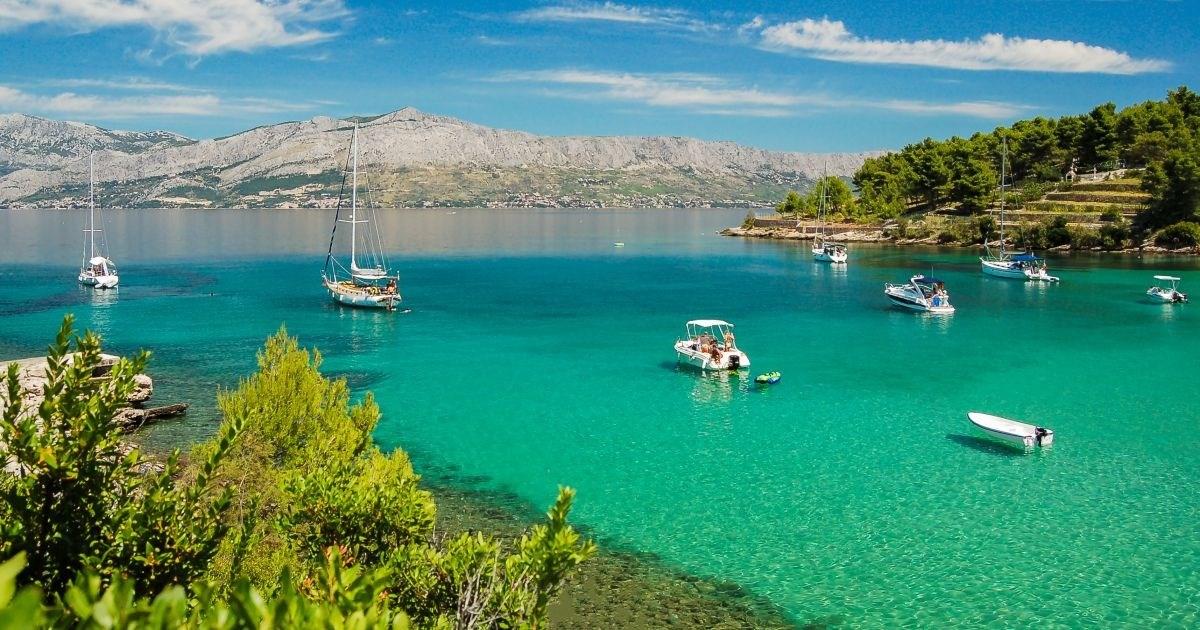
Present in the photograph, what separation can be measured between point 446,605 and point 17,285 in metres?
96.6

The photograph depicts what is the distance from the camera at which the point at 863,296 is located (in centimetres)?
7969

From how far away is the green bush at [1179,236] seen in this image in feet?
355

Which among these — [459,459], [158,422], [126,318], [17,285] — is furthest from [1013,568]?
[17,285]

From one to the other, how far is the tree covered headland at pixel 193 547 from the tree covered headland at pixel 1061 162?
128587mm

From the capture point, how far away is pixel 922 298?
222 ft

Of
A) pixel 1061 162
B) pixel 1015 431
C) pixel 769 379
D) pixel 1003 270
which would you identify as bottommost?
pixel 1015 431

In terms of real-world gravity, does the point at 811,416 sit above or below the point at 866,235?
below

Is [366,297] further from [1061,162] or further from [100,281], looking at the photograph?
[1061,162]

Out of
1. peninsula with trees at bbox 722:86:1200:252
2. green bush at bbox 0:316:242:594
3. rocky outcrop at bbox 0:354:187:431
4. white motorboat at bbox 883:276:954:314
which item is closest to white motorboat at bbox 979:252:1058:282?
white motorboat at bbox 883:276:954:314

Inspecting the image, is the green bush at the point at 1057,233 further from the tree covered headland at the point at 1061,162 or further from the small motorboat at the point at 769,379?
the small motorboat at the point at 769,379

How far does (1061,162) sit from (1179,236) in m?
44.3

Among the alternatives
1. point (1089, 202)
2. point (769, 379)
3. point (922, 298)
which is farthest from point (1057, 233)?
point (769, 379)

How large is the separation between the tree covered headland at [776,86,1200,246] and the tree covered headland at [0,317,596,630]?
422ft

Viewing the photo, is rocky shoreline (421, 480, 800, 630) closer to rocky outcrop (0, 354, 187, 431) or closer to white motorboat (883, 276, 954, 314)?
rocky outcrop (0, 354, 187, 431)
